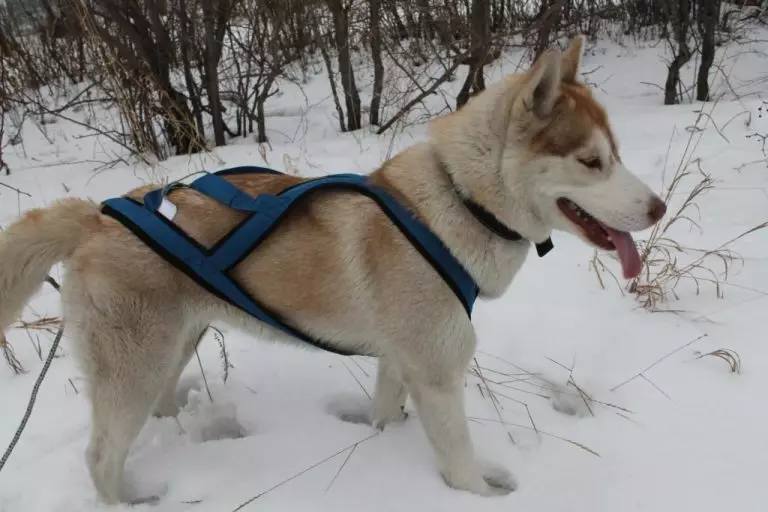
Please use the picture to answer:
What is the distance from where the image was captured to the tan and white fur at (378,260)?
1.79m

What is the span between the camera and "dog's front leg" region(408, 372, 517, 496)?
6.47ft

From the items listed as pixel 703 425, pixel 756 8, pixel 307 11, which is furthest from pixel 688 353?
pixel 756 8

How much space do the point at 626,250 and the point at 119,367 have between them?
5.21 feet

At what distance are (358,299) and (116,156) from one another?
14.3 ft

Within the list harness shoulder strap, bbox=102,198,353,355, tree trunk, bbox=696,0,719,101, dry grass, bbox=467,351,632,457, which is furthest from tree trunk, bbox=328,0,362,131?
harness shoulder strap, bbox=102,198,353,355

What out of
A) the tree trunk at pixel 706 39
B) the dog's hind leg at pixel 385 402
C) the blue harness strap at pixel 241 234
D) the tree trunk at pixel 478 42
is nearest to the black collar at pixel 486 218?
the blue harness strap at pixel 241 234

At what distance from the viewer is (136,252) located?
1.86 metres

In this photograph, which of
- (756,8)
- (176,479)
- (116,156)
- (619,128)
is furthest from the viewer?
(756,8)

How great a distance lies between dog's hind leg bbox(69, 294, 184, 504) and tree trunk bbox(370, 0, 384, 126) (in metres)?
4.07

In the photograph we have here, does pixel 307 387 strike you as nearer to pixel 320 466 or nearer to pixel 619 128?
pixel 320 466

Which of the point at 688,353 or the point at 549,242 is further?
the point at 688,353

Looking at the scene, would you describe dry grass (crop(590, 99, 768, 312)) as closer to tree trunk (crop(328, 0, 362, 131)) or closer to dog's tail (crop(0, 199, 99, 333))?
dog's tail (crop(0, 199, 99, 333))

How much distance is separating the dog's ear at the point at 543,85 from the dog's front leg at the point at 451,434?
0.87 m

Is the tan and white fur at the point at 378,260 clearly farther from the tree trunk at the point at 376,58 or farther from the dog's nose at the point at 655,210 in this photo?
the tree trunk at the point at 376,58
